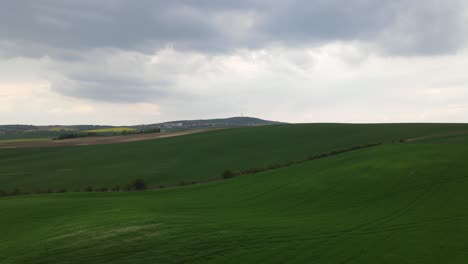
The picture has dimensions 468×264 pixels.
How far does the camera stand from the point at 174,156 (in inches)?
1960

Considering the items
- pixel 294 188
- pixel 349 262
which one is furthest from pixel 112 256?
pixel 294 188

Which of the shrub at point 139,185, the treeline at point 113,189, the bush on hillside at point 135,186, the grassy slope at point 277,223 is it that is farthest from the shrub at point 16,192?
the grassy slope at point 277,223

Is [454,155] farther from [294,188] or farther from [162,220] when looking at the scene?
[162,220]

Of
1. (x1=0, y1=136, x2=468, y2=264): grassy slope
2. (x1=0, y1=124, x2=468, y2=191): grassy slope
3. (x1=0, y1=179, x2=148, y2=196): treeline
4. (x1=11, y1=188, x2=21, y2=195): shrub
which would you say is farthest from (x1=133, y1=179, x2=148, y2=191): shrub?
(x1=11, y1=188, x2=21, y2=195): shrub

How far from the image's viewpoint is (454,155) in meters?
27.8

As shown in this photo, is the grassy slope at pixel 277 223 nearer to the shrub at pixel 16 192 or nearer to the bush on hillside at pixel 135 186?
the bush on hillside at pixel 135 186

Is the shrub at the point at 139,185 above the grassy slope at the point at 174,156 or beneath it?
beneath

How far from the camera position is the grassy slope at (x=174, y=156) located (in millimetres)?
37469

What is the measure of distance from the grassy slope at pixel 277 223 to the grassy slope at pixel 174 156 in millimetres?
13631

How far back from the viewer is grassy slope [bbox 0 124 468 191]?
3747 cm

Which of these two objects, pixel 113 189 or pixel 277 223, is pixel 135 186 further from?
pixel 277 223

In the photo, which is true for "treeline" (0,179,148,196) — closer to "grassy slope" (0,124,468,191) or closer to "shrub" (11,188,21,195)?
"shrub" (11,188,21,195)

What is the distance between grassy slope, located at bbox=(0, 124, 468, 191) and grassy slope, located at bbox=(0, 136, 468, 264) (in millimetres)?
13631

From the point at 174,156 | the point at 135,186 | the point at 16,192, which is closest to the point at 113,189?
the point at 135,186
